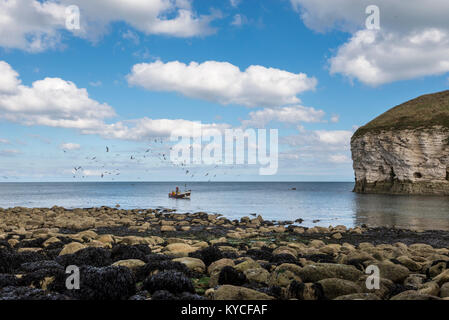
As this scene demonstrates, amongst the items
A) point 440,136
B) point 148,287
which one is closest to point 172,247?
point 148,287

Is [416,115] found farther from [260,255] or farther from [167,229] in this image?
[260,255]

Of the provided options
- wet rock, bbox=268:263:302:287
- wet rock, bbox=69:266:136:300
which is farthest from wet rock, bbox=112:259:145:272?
wet rock, bbox=268:263:302:287

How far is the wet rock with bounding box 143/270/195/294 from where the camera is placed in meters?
7.26

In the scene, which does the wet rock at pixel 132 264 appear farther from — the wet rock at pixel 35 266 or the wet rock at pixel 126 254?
the wet rock at pixel 35 266

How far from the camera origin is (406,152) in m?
78.6

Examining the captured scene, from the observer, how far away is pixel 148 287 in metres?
7.39

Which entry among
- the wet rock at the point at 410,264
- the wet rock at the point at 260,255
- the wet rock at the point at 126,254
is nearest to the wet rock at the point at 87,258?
the wet rock at the point at 126,254

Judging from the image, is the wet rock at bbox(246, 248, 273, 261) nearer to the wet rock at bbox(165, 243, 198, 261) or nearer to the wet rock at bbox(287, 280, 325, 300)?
the wet rock at bbox(165, 243, 198, 261)

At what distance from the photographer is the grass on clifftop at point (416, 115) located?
267 ft

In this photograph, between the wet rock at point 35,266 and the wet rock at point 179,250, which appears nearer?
the wet rock at point 35,266

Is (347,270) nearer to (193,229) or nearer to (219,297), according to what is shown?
(219,297)

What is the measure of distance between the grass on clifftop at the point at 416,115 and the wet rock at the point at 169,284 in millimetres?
86260

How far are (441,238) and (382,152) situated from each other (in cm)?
6667

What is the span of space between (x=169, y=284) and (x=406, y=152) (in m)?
84.2
